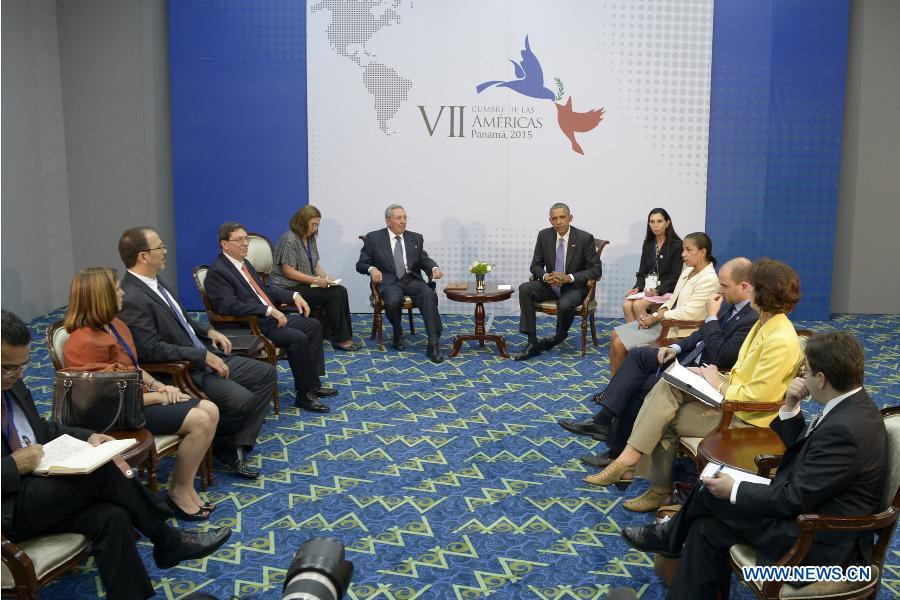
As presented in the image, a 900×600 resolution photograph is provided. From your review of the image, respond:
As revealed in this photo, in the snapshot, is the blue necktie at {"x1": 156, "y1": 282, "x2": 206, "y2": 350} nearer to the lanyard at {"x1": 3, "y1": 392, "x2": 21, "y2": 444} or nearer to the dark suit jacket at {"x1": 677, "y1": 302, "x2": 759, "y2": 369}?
the lanyard at {"x1": 3, "y1": 392, "x2": 21, "y2": 444}

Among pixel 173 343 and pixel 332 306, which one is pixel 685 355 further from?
pixel 332 306

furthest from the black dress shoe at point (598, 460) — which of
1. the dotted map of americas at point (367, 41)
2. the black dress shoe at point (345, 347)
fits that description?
the dotted map of americas at point (367, 41)

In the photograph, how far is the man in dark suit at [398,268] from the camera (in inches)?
317

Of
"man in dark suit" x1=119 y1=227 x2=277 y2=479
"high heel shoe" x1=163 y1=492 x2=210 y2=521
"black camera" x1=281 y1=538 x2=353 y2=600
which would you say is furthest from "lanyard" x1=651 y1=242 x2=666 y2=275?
"black camera" x1=281 y1=538 x2=353 y2=600

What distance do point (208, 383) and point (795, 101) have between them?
7.33m

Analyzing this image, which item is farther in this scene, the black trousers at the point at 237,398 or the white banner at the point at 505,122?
the white banner at the point at 505,122

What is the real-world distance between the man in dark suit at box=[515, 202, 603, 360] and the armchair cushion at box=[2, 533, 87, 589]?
5106mm

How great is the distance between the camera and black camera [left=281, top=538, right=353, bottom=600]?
1.37m

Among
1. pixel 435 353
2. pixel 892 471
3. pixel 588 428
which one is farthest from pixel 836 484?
pixel 435 353

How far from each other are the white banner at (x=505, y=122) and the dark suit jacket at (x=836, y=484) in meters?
6.73

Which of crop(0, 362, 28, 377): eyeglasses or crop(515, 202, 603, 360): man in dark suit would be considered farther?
crop(515, 202, 603, 360): man in dark suit

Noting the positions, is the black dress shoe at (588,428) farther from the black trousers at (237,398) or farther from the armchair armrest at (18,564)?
the armchair armrest at (18,564)

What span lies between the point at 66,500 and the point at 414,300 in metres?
5.14

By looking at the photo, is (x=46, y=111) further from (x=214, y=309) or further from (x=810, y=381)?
(x=810, y=381)
